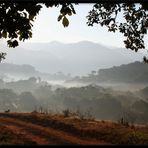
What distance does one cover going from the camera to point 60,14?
6152 millimetres

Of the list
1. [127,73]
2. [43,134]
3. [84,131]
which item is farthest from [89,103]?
[127,73]

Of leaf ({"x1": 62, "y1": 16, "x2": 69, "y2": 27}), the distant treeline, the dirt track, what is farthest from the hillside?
the distant treeline

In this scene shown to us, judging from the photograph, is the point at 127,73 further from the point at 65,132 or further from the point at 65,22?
the point at 65,22

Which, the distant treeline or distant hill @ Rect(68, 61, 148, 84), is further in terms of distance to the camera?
distant hill @ Rect(68, 61, 148, 84)

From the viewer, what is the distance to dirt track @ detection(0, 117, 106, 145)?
50.2 ft

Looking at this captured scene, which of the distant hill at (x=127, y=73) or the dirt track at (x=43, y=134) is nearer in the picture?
the dirt track at (x=43, y=134)

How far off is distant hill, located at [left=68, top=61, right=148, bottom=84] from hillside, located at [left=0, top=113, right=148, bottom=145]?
125 meters

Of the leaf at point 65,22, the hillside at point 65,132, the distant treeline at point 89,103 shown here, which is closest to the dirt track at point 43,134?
the hillside at point 65,132

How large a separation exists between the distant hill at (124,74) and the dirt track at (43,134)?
125780mm

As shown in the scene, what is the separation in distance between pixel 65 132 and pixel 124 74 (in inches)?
6267

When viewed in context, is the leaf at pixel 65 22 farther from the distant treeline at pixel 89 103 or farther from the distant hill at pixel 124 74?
the distant hill at pixel 124 74

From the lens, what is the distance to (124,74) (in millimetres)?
174500

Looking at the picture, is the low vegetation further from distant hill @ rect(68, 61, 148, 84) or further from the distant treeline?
distant hill @ rect(68, 61, 148, 84)

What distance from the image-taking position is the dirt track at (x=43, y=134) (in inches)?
603
